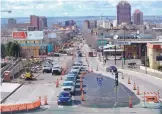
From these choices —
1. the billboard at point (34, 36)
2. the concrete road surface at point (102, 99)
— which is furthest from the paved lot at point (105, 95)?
the billboard at point (34, 36)

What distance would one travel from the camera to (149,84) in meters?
16.3

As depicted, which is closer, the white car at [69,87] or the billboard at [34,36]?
the white car at [69,87]

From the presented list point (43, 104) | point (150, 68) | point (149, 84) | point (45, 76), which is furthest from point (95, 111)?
point (150, 68)

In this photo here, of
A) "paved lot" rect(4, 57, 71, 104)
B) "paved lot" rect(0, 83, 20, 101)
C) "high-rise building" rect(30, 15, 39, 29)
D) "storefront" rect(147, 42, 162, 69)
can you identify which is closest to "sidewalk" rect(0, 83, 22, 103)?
"paved lot" rect(0, 83, 20, 101)

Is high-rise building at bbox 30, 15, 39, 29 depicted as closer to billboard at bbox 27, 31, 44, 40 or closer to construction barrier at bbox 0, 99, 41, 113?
billboard at bbox 27, 31, 44, 40

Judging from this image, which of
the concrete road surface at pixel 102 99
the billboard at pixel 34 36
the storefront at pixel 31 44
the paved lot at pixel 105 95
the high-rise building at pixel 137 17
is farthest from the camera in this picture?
the high-rise building at pixel 137 17

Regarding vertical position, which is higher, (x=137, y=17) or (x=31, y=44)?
(x=137, y=17)

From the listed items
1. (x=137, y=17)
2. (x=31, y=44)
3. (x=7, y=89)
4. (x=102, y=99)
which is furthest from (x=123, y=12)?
(x=102, y=99)

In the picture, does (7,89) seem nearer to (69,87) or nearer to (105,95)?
(69,87)

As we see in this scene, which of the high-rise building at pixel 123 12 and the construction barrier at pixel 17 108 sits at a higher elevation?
the high-rise building at pixel 123 12

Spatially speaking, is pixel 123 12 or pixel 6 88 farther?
pixel 123 12

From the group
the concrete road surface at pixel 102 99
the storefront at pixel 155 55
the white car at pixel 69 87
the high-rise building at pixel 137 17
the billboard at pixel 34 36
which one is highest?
the high-rise building at pixel 137 17

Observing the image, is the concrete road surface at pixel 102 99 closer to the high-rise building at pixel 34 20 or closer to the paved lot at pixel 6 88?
the paved lot at pixel 6 88

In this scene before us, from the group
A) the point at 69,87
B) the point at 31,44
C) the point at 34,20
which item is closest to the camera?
the point at 69,87
